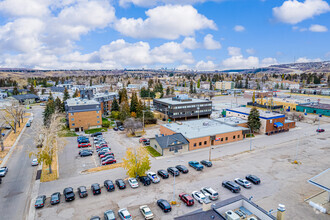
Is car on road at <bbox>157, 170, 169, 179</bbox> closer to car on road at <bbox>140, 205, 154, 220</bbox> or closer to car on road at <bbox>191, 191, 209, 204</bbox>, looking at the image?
car on road at <bbox>191, 191, 209, 204</bbox>

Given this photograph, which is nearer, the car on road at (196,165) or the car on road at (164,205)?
the car on road at (164,205)

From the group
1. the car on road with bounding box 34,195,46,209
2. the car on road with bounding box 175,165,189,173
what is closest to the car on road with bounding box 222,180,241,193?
the car on road with bounding box 175,165,189,173

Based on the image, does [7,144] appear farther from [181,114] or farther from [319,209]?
[319,209]

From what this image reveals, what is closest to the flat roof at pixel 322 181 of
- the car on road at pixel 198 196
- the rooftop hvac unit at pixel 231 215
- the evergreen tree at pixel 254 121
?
the car on road at pixel 198 196

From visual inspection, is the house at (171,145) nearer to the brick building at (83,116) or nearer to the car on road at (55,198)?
the car on road at (55,198)

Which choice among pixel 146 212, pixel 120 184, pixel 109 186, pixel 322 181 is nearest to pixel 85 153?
pixel 109 186

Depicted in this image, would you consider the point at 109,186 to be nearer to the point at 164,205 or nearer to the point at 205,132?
the point at 164,205
